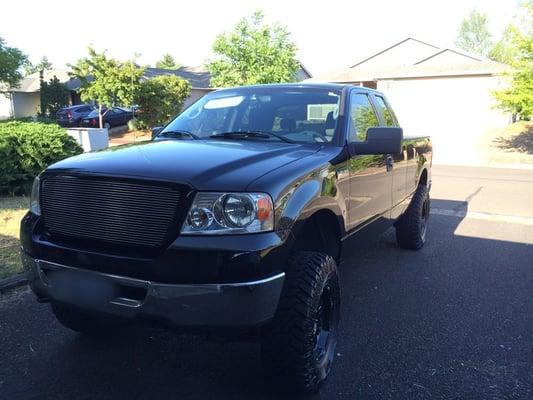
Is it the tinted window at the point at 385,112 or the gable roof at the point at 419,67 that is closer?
the tinted window at the point at 385,112

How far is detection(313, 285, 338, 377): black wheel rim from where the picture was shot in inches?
121

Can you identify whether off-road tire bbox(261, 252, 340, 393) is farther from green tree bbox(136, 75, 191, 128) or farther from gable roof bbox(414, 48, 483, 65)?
gable roof bbox(414, 48, 483, 65)

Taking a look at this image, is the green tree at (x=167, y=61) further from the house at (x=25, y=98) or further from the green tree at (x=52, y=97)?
the green tree at (x=52, y=97)

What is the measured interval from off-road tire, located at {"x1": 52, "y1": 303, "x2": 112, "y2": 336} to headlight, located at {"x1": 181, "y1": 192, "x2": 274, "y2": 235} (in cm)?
133

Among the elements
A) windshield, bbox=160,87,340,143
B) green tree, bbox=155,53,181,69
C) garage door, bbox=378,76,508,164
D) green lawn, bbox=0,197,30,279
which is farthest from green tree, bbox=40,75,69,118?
green tree, bbox=155,53,181,69

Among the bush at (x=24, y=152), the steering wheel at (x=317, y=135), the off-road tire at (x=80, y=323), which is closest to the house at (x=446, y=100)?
the bush at (x=24, y=152)

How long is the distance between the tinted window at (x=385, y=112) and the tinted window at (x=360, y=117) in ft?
1.24

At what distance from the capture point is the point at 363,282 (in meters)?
4.98

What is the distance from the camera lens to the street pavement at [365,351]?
3014mm

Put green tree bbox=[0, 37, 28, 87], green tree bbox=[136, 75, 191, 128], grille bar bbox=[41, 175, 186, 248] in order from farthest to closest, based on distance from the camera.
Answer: green tree bbox=[0, 37, 28, 87] → green tree bbox=[136, 75, 191, 128] → grille bar bbox=[41, 175, 186, 248]

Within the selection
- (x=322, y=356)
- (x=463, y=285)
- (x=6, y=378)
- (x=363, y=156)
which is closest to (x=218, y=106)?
(x=363, y=156)

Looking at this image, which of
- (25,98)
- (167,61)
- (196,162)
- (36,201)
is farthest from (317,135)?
(167,61)

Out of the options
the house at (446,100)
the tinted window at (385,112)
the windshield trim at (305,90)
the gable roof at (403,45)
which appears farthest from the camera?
the gable roof at (403,45)

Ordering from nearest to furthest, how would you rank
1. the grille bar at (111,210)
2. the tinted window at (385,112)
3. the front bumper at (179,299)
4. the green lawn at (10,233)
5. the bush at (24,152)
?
the front bumper at (179,299) < the grille bar at (111,210) < the green lawn at (10,233) < the tinted window at (385,112) < the bush at (24,152)
